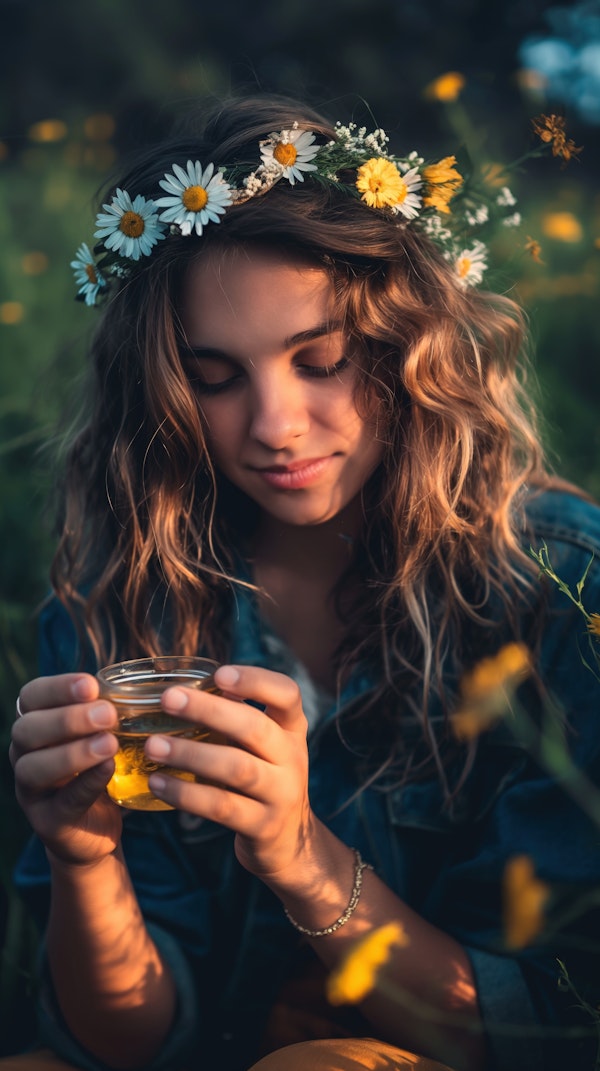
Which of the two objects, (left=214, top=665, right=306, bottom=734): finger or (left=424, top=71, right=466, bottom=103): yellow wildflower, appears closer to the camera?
(left=214, top=665, right=306, bottom=734): finger

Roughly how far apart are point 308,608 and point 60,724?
26.4 inches

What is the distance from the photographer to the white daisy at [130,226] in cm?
138

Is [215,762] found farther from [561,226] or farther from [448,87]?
[561,226]

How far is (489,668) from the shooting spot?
1.00 m

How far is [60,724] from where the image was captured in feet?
3.41

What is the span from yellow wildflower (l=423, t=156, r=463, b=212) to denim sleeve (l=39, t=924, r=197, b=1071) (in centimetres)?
117

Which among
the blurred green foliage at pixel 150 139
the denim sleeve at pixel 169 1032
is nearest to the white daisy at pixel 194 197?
the blurred green foliage at pixel 150 139

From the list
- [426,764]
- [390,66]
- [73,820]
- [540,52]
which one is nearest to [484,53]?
[390,66]

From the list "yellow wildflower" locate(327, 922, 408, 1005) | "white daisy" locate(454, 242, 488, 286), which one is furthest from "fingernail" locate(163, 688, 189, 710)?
"white daisy" locate(454, 242, 488, 286)

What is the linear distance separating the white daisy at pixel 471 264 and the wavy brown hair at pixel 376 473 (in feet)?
0.08

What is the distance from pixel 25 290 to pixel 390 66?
13.1ft

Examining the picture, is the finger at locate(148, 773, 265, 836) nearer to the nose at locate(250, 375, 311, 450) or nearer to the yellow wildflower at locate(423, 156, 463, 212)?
the nose at locate(250, 375, 311, 450)

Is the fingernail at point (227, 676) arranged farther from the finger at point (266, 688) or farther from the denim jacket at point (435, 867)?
the denim jacket at point (435, 867)

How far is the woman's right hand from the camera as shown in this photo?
1025mm
